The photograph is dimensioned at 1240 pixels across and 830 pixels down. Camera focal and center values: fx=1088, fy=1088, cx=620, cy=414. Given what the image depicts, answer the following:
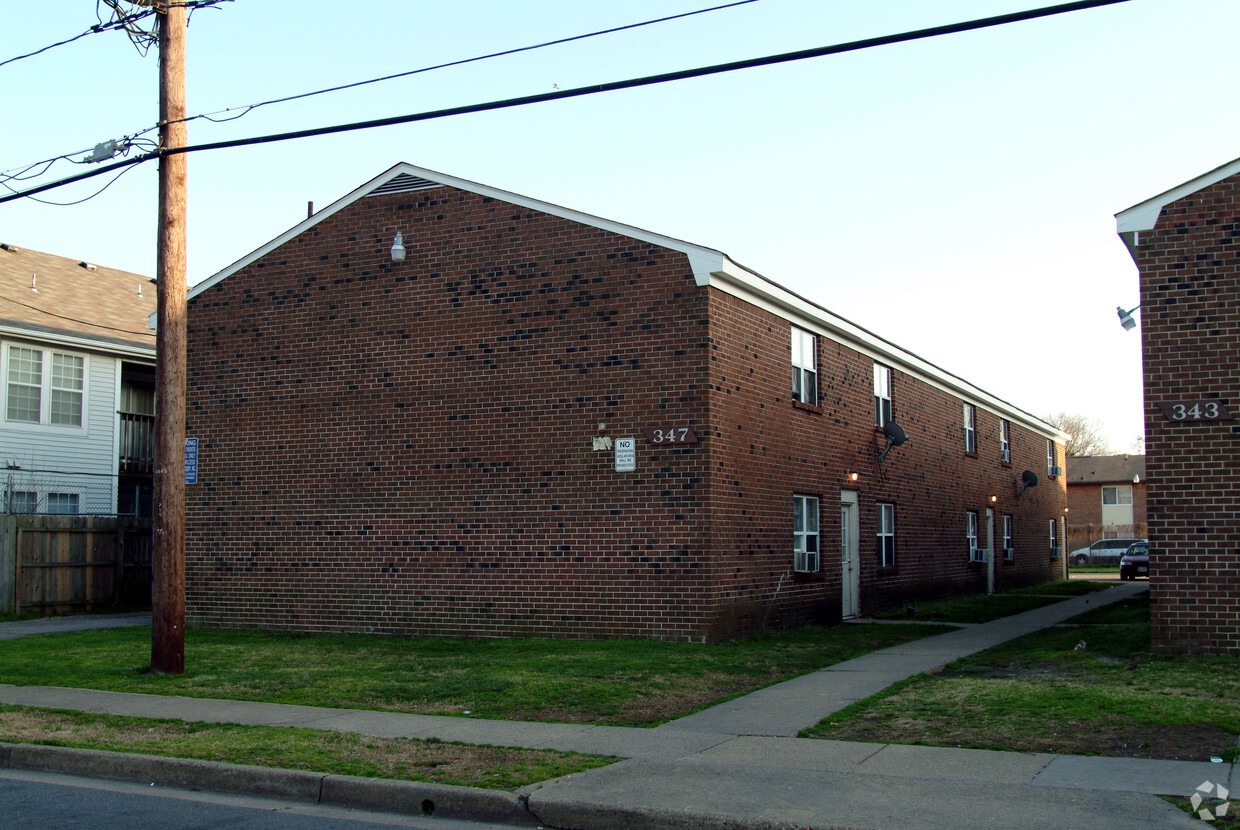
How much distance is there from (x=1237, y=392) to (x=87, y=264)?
27001 millimetres

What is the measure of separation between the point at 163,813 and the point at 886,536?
17.1 m

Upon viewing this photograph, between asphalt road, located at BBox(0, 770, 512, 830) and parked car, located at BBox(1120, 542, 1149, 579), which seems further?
parked car, located at BBox(1120, 542, 1149, 579)

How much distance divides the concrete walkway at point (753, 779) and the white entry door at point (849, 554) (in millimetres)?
9908

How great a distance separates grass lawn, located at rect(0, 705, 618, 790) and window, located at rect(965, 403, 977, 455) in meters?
22.2

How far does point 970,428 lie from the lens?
1129 inches

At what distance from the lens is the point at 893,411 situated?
74.8ft

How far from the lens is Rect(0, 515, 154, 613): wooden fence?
20453 millimetres

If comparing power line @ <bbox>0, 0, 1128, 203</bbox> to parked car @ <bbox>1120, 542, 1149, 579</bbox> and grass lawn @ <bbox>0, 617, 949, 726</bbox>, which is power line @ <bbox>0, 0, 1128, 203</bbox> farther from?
parked car @ <bbox>1120, 542, 1149, 579</bbox>

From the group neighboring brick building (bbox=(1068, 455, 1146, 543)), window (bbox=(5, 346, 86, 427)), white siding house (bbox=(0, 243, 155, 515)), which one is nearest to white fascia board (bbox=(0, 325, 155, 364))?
white siding house (bbox=(0, 243, 155, 515))

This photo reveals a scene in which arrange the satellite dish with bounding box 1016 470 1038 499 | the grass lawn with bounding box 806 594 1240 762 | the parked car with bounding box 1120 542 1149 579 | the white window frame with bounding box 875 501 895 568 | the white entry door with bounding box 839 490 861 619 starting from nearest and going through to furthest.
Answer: the grass lawn with bounding box 806 594 1240 762 → the white entry door with bounding box 839 490 861 619 → the white window frame with bounding box 875 501 895 568 → the satellite dish with bounding box 1016 470 1038 499 → the parked car with bounding box 1120 542 1149 579

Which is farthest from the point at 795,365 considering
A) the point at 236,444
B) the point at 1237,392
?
the point at 236,444

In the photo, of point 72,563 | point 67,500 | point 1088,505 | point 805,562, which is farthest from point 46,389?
point 1088,505

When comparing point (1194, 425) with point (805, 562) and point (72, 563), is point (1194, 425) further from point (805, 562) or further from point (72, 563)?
point (72, 563)

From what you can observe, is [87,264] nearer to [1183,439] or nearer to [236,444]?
[236,444]
